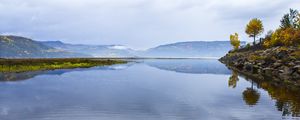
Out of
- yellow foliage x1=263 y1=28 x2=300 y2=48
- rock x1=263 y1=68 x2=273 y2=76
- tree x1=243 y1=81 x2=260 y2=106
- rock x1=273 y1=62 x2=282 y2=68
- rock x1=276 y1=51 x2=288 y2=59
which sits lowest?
tree x1=243 y1=81 x2=260 y2=106

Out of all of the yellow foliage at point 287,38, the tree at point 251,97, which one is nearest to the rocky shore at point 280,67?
the tree at point 251,97

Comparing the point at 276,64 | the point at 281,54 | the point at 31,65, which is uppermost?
the point at 281,54

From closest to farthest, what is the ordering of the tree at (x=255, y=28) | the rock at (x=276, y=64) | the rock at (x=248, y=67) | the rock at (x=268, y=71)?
the rock at (x=276, y=64) < the rock at (x=268, y=71) < the rock at (x=248, y=67) < the tree at (x=255, y=28)

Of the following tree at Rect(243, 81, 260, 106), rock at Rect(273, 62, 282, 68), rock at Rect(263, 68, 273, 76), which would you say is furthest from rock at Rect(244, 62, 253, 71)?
tree at Rect(243, 81, 260, 106)

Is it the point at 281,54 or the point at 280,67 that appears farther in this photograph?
the point at 281,54

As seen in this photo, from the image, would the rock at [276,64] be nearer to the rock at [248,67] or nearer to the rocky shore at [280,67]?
the rocky shore at [280,67]

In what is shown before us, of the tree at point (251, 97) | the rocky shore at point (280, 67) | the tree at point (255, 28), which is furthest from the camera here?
the tree at point (255, 28)

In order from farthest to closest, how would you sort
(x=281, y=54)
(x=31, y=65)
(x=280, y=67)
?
(x=31, y=65) < (x=281, y=54) < (x=280, y=67)

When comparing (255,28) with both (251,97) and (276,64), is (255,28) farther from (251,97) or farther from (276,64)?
(251,97)

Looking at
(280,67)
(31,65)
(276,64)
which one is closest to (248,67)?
(276,64)

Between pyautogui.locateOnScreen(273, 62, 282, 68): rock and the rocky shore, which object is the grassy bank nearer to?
the rocky shore

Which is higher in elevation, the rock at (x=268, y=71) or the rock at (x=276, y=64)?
the rock at (x=276, y=64)

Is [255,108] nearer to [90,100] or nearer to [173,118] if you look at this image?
[173,118]

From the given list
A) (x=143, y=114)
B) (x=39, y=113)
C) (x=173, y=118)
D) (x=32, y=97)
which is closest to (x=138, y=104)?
(x=143, y=114)
